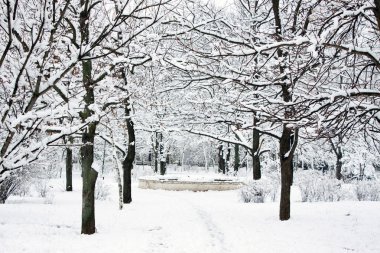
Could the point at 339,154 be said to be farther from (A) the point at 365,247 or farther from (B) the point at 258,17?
(A) the point at 365,247

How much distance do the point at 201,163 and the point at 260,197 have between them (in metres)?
42.6

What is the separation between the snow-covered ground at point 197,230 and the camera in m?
7.89

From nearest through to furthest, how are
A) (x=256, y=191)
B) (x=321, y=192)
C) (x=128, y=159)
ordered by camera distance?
(x=128, y=159) → (x=256, y=191) → (x=321, y=192)

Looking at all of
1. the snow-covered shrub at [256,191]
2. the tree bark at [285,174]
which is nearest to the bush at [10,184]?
the snow-covered shrub at [256,191]

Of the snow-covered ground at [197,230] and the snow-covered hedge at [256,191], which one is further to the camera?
the snow-covered hedge at [256,191]

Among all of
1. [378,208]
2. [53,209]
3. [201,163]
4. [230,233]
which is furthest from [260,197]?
[201,163]

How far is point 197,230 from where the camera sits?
33.0 ft

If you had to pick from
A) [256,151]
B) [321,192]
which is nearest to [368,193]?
[321,192]

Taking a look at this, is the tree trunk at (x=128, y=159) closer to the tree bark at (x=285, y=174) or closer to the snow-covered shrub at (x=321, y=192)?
the tree bark at (x=285, y=174)

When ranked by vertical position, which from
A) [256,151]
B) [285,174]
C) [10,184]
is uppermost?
[256,151]

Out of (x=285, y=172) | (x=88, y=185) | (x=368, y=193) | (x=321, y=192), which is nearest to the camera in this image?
(x=88, y=185)

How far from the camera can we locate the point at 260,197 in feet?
54.8

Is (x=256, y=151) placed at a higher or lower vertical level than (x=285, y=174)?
higher

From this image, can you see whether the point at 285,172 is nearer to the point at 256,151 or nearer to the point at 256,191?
the point at 256,151
